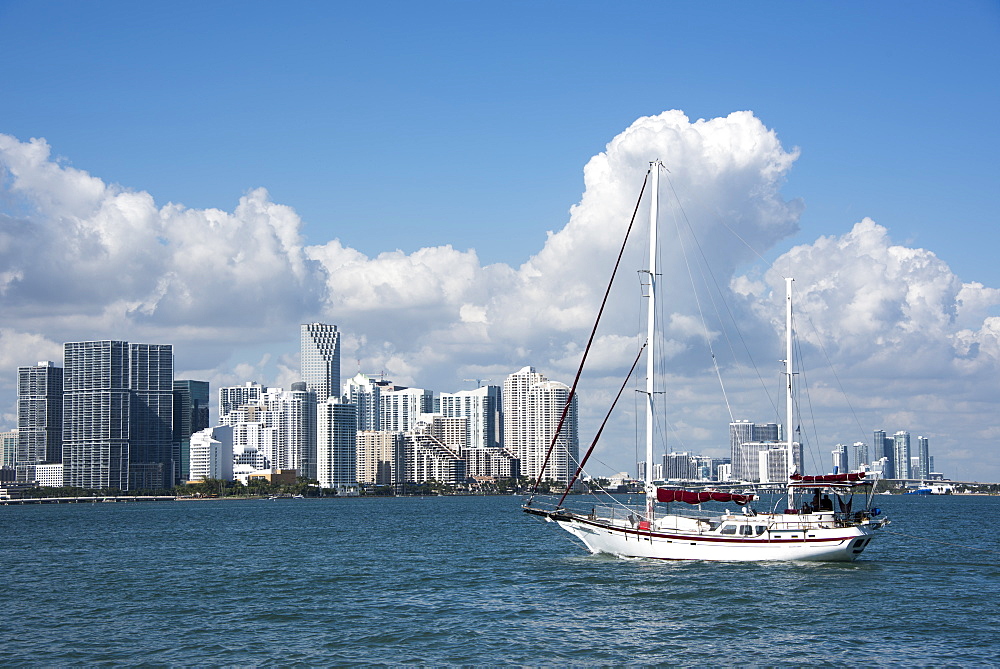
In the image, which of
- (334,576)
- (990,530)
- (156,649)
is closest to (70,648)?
(156,649)

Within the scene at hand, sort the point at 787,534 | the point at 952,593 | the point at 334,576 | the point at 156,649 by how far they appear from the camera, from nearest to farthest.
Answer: the point at 156,649 → the point at 952,593 → the point at 787,534 → the point at 334,576

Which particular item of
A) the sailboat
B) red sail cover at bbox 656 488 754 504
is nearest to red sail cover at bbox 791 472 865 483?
the sailboat

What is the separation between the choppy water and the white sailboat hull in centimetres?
75

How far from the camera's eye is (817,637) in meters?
39.3

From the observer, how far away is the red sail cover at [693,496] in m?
59.8

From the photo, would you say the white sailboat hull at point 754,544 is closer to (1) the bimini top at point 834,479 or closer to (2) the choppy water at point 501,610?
(2) the choppy water at point 501,610

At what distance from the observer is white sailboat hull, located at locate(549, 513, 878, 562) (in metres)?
56.4

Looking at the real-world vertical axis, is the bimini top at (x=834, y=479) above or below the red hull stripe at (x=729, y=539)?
above

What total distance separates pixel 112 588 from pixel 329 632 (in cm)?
2118

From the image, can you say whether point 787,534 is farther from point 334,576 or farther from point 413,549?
point 413,549

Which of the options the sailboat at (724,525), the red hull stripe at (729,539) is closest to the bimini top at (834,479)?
the sailboat at (724,525)

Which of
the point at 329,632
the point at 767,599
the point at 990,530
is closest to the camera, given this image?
the point at 329,632

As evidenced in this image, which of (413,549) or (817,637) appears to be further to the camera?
(413,549)

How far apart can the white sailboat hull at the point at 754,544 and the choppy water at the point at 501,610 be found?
2.45ft
